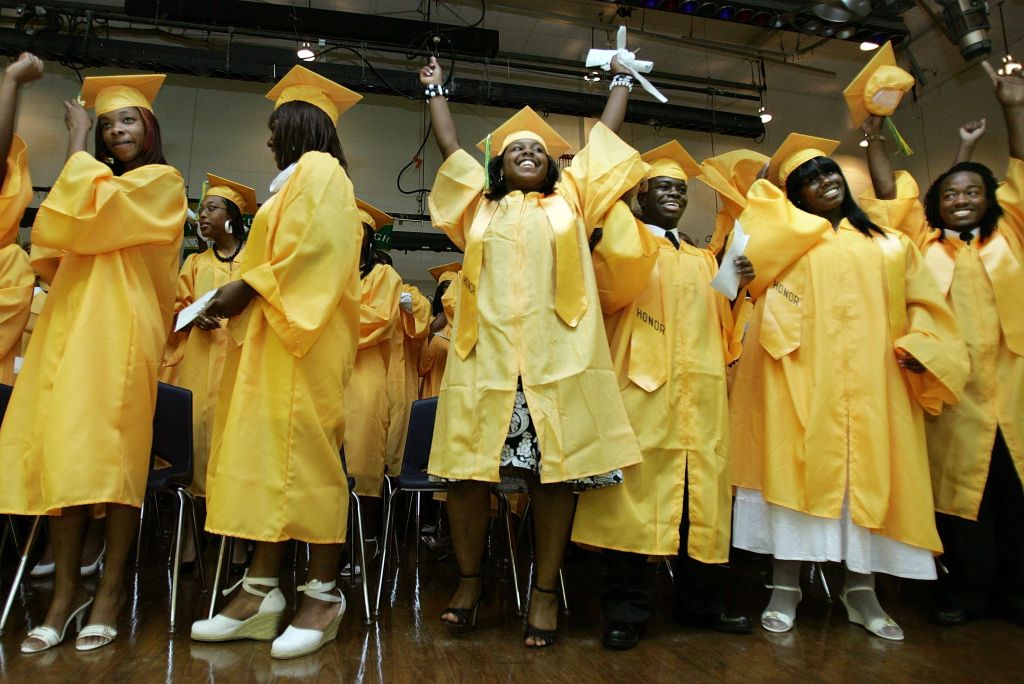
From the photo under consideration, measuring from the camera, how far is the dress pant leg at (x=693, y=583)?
8.10 feet

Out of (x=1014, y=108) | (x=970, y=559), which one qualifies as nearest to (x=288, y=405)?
(x=970, y=559)

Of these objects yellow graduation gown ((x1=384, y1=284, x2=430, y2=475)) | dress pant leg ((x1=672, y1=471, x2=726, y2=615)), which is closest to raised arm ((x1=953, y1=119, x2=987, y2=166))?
dress pant leg ((x1=672, y1=471, x2=726, y2=615))

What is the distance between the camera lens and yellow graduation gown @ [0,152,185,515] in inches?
81.9

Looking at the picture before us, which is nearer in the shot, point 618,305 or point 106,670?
point 106,670

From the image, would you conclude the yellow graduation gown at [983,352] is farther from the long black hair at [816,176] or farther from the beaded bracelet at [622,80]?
the beaded bracelet at [622,80]

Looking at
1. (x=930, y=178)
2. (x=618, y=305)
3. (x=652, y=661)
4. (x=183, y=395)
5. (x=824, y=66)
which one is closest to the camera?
(x=652, y=661)

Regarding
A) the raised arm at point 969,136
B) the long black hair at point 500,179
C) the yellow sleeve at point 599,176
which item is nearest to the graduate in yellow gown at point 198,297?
the long black hair at point 500,179

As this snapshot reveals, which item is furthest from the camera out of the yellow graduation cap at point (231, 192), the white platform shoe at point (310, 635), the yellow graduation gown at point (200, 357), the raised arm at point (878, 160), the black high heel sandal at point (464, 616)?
the yellow graduation cap at point (231, 192)

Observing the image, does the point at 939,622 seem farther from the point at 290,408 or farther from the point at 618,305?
the point at 290,408

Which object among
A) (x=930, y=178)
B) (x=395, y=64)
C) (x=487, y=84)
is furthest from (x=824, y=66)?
(x=395, y=64)

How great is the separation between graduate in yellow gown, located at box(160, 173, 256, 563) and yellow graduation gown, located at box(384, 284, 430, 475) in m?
0.99

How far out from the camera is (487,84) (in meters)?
7.68

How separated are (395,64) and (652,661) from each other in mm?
8222

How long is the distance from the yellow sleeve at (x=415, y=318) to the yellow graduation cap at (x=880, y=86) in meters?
2.68
